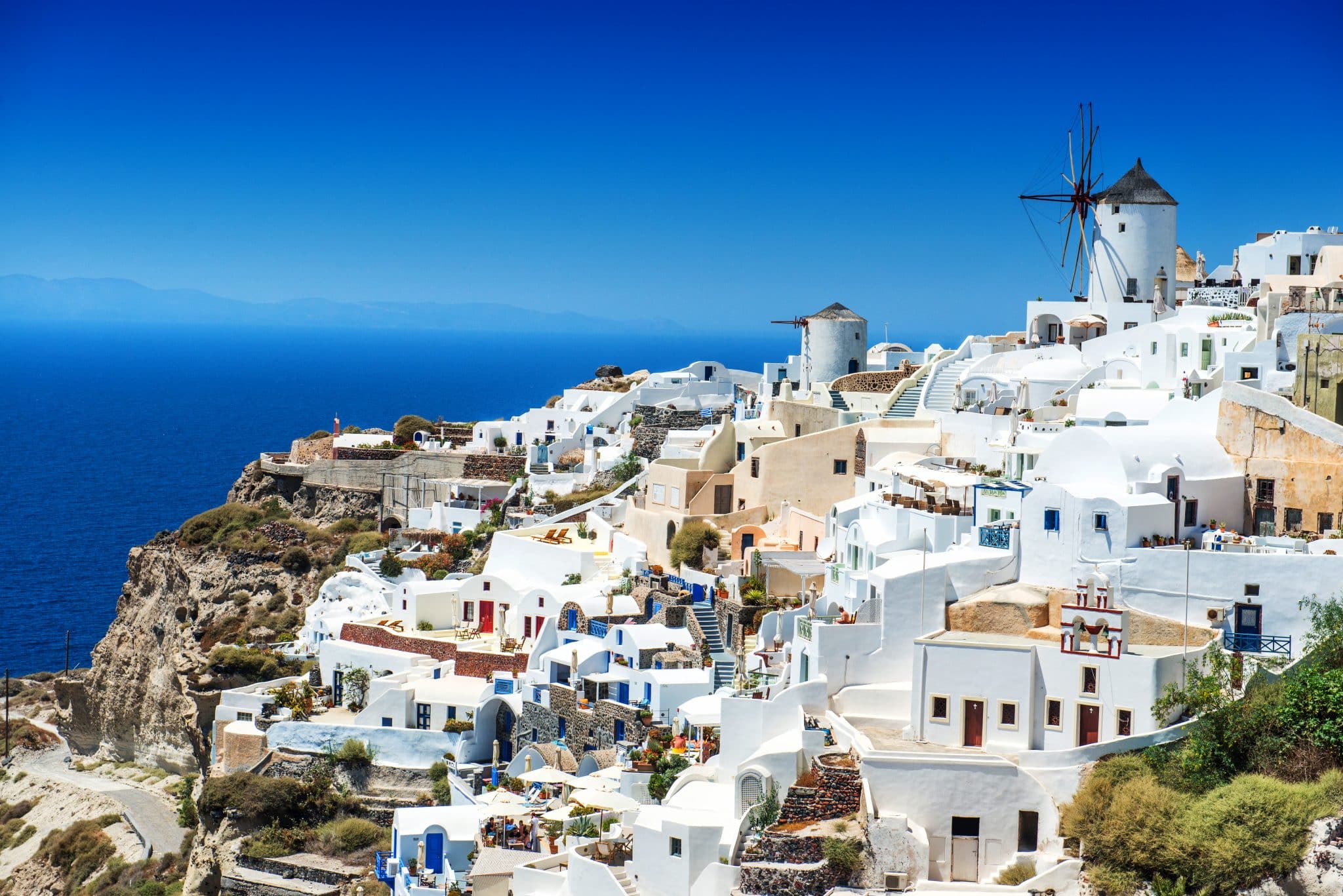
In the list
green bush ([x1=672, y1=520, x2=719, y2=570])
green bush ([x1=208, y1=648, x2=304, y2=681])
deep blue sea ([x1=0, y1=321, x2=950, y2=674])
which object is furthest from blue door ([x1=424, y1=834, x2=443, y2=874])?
deep blue sea ([x1=0, y1=321, x2=950, y2=674])

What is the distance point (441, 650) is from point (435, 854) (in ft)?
31.4

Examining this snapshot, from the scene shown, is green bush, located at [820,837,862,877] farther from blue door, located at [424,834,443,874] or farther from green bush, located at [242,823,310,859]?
green bush, located at [242,823,310,859]

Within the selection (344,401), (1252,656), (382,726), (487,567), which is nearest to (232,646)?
(487,567)

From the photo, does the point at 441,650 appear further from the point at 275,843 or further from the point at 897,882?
the point at 897,882

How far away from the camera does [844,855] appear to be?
23562 mm

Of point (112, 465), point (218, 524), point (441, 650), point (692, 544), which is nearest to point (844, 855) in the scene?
point (692, 544)

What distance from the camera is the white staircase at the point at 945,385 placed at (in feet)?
138

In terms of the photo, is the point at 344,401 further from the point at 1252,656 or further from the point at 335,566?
the point at 1252,656

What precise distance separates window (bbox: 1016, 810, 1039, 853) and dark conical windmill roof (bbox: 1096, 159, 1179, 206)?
22398 mm

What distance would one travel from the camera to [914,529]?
3053 centimetres

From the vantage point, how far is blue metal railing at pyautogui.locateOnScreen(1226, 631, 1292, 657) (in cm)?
2528

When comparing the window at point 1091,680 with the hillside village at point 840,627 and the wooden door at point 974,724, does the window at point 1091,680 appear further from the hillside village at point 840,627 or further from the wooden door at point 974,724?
the wooden door at point 974,724

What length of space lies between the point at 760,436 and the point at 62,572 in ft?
150

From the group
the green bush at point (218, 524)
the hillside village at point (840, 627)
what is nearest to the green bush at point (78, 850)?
the hillside village at point (840, 627)
